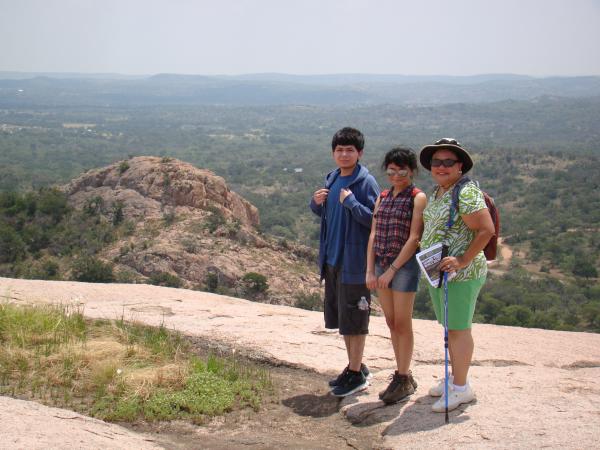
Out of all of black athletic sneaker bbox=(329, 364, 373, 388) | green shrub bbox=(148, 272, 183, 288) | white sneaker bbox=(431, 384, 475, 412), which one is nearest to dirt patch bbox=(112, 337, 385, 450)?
black athletic sneaker bbox=(329, 364, 373, 388)

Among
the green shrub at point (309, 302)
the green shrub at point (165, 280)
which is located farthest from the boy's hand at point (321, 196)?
the green shrub at point (165, 280)

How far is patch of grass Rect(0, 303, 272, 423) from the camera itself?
443 cm

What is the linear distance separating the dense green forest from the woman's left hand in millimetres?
12888

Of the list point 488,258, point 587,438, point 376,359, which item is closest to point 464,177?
point 488,258

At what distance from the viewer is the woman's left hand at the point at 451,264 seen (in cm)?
382

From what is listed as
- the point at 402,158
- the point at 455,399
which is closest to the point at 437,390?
the point at 455,399

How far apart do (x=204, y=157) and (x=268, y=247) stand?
8206 centimetres

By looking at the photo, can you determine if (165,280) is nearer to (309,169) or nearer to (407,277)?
(407,277)

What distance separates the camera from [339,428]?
4.32 meters

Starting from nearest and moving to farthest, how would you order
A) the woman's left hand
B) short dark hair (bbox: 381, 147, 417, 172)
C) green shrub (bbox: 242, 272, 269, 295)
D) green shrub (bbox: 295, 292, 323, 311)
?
the woman's left hand < short dark hair (bbox: 381, 147, 417, 172) < green shrub (bbox: 295, 292, 323, 311) < green shrub (bbox: 242, 272, 269, 295)

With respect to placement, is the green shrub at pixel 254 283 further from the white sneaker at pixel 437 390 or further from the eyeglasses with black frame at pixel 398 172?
the eyeglasses with black frame at pixel 398 172

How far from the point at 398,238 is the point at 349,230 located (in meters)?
0.41

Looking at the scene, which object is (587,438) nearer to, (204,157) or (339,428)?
(339,428)

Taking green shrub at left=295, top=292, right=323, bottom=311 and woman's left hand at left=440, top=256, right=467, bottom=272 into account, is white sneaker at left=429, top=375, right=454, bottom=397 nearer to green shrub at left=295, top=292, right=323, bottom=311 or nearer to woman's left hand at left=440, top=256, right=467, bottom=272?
woman's left hand at left=440, top=256, right=467, bottom=272
